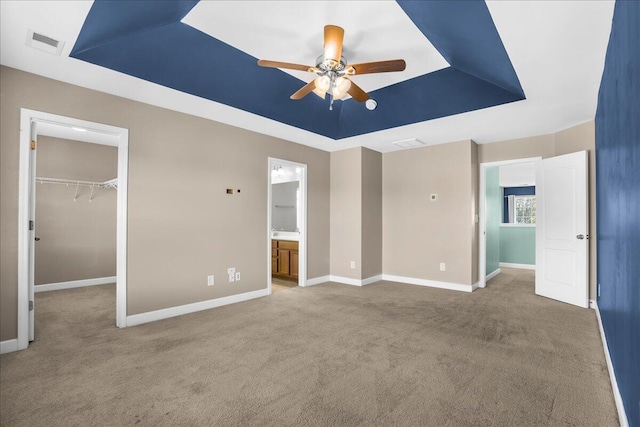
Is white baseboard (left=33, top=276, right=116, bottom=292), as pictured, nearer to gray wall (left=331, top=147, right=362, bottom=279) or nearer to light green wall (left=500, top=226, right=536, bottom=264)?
gray wall (left=331, top=147, right=362, bottom=279)

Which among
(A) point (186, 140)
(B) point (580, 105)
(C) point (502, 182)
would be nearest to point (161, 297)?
(A) point (186, 140)

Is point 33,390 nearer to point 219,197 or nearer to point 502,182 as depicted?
point 219,197

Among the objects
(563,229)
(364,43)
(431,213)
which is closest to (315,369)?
(364,43)

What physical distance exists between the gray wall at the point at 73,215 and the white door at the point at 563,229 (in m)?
7.01

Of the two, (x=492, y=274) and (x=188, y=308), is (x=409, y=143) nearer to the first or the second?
(x=492, y=274)

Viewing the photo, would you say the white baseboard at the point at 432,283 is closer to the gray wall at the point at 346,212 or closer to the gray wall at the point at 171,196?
the gray wall at the point at 346,212

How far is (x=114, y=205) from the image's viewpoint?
5.93 m

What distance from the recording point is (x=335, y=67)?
2.78 meters

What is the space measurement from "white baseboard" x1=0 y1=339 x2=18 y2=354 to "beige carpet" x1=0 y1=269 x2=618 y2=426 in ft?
0.32

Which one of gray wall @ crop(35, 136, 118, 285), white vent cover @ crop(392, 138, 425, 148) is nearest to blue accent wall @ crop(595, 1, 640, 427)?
white vent cover @ crop(392, 138, 425, 148)

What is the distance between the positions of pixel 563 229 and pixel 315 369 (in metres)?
3.98

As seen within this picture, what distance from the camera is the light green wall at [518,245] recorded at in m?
7.55

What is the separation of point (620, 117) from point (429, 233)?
3828mm

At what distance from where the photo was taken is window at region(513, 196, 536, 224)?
11.0 meters
